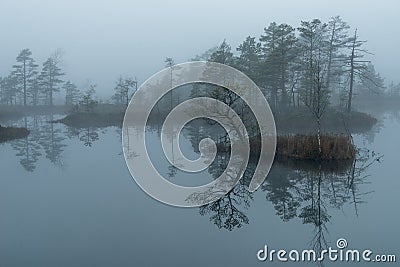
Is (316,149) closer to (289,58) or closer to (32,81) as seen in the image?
(289,58)

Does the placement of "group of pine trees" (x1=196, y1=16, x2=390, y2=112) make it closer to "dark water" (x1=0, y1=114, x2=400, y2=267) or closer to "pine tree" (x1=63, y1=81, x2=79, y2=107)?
"dark water" (x1=0, y1=114, x2=400, y2=267)

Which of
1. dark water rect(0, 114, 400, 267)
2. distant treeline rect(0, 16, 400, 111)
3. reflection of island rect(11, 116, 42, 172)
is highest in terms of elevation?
distant treeline rect(0, 16, 400, 111)

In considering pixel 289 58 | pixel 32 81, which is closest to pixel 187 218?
pixel 289 58

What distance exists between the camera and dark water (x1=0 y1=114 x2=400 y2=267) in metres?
4.78

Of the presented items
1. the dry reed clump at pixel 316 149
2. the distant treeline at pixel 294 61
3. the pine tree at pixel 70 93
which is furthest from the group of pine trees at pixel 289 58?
the pine tree at pixel 70 93

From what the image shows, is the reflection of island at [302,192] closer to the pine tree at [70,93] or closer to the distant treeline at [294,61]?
the distant treeline at [294,61]

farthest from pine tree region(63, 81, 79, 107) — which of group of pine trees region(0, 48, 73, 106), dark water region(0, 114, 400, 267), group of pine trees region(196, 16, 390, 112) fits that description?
dark water region(0, 114, 400, 267)

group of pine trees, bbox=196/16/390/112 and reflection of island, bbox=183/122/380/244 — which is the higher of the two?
group of pine trees, bbox=196/16/390/112

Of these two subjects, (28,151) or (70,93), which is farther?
(70,93)

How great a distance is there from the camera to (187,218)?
6.10 meters

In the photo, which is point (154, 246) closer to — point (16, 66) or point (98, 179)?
point (98, 179)

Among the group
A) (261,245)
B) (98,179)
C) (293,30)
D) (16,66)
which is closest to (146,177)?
(98,179)

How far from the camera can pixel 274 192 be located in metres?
7.73

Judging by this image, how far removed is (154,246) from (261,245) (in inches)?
55.1
